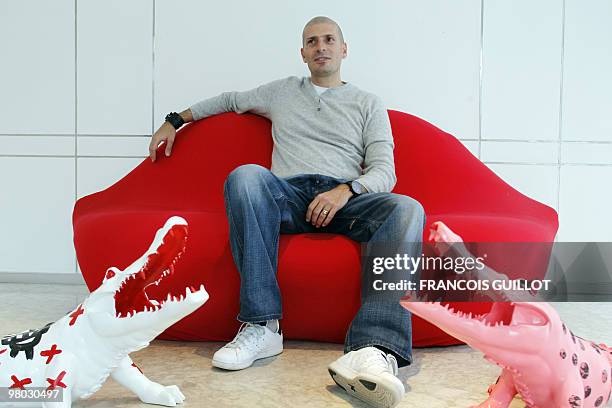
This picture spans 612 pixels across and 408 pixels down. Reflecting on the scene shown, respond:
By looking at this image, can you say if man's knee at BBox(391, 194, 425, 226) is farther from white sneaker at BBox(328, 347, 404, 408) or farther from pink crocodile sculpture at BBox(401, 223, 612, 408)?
pink crocodile sculpture at BBox(401, 223, 612, 408)

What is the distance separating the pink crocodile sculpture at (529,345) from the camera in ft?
3.92

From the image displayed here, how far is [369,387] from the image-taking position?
4.83ft

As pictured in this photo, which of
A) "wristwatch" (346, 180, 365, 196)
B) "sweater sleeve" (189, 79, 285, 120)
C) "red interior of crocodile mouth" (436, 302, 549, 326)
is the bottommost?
"red interior of crocodile mouth" (436, 302, 549, 326)

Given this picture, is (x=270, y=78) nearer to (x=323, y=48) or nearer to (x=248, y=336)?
(x=323, y=48)

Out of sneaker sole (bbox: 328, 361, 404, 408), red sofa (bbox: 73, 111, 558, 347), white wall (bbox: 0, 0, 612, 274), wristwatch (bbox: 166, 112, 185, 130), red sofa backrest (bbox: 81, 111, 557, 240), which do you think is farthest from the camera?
white wall (bbox: 0, 0, 612, 274)

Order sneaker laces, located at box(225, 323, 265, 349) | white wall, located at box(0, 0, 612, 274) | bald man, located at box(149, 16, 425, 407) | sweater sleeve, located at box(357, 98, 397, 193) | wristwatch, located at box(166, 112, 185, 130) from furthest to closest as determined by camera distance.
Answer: white wall, located at box(0, 0, 612, 274) → wristwatch, located at box(166, 112, 185, 130) → sweater sleeve, located at box(357, 98, 397, 193) → sneaker laces, located at box(225, 323, 265, 349) → bald man, located at box(149, 16, 425, 407)

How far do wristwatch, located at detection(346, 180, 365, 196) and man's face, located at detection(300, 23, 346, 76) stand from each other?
61cm

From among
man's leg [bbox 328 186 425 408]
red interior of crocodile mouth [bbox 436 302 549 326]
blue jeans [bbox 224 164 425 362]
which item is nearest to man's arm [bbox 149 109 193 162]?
blue jeans [bbox 224 164 425 362]

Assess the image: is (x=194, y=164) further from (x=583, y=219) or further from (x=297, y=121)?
(x=583, y=219)

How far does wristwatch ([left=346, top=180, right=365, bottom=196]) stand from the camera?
6.61 ft

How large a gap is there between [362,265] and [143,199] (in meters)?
0.94

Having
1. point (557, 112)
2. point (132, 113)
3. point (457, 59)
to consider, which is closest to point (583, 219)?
point (557, 112)

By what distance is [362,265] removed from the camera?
190 cm

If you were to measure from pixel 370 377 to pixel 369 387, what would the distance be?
0.03m
